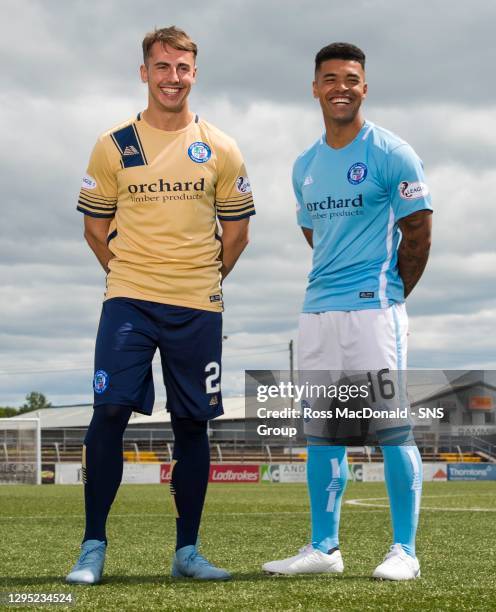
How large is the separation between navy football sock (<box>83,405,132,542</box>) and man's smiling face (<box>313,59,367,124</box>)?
182cm

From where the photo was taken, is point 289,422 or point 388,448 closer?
point 388,448

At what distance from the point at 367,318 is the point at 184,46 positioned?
159 centimetres

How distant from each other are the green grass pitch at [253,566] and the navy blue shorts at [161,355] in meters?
0.83

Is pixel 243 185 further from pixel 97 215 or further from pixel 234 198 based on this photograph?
pixel 97 215

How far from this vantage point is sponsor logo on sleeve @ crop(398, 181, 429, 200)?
15.4 feet

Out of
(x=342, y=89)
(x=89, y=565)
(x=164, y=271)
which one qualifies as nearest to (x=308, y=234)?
(x=342, y=89)

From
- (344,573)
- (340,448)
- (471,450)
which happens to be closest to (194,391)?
(340,448)

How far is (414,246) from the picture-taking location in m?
4.84

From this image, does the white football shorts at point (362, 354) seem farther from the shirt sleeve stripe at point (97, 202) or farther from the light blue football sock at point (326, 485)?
the shirt sleeve stripe at point (97, 202)

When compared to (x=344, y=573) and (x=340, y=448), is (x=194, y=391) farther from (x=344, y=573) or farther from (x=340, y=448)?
(x=344, y=573)

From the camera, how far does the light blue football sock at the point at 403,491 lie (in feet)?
15.2

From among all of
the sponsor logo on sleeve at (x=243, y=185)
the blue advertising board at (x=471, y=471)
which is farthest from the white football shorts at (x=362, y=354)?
the blue advertising board at (x=471, y=471)

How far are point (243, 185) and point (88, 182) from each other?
0.77m

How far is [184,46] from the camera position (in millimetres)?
4750
